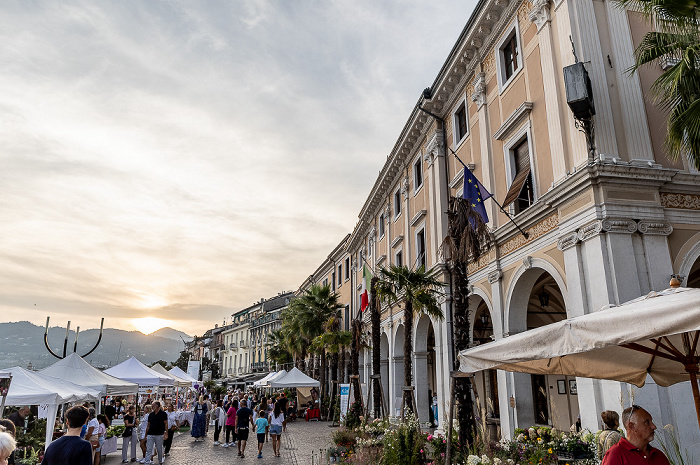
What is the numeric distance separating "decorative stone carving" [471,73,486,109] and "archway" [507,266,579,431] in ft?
19.3

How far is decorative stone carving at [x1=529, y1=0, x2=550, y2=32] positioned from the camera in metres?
12.7

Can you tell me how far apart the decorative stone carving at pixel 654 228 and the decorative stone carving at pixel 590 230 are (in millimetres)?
817

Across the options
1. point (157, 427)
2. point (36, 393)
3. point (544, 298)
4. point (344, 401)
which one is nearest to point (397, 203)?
point (344, 401)

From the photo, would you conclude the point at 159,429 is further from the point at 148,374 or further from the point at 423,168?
the point at 423,168

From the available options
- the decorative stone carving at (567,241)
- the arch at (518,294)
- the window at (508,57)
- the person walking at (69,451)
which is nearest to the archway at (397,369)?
the arch at (518,294)

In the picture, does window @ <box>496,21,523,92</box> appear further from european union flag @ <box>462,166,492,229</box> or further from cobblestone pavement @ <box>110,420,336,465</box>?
cobblestone pavement @ <box>110,420,336,465</box>

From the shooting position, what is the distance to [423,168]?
22250mm

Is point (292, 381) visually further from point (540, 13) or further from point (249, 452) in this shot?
point (540, 13)

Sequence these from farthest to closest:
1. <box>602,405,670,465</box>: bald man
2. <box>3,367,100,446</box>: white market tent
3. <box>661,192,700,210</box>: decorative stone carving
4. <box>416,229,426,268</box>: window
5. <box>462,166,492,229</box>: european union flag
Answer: <box>416,229,426,268</box>: window → <box>462,166,492,229</box>: european union flag → <box>3,367,100,446</box>: white market tent → <box>661,192,700,210</box>: decorative stone carving → <box>602,405,670,465</box>: bald man

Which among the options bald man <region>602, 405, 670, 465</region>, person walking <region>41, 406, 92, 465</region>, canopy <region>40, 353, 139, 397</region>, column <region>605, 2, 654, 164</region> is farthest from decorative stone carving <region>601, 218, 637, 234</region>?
canopy <region>40, 353, 139, 397</region>

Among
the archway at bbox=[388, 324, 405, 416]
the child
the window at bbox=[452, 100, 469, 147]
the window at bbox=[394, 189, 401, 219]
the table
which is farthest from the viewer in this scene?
the table

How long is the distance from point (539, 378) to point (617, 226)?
1048cm

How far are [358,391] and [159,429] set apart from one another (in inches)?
396

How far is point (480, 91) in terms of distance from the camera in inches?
645
